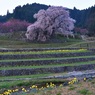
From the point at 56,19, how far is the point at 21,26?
15.3 meters

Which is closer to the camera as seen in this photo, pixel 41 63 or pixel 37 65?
pixel 37 65

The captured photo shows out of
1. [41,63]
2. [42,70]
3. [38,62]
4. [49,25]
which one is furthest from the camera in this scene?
[49,25]

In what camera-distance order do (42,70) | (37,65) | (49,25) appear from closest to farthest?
(42,70)
(37,65)
(49,25)

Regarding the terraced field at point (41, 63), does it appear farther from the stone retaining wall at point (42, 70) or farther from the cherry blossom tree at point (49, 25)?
the cherry blossom tree at point (49, 25)

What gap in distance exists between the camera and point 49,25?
5191 centimetres

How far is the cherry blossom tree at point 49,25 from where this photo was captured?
49.3 meters

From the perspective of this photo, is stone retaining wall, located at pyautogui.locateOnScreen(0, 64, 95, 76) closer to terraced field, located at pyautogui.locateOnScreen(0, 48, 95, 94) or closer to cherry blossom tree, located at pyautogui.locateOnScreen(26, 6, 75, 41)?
terraced field, located at pyautogui.locateOnScreen(0, 48, 95, 94)

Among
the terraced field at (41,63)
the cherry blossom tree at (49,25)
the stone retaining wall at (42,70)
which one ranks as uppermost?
the cherry blossom tree at (49,25)

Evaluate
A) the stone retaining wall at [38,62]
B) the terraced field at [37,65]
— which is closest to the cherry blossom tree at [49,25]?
the terraced field at [37,65]

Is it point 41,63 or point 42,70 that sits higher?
point 41,63

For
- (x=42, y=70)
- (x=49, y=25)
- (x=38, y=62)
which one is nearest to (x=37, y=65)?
(x=38, y=62)

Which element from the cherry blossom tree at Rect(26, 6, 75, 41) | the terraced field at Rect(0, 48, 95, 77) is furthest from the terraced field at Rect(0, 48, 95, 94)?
the cherry blossom tree at Rect(26, 6, 75, 41)

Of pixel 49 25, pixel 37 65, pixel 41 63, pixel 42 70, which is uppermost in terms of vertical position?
pixel 49 25

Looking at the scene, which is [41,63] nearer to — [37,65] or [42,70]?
[37,65]
